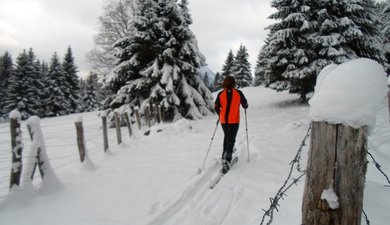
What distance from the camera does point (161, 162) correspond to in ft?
22.3

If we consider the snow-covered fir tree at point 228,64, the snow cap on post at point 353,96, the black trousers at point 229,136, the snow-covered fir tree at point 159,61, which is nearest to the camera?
the snow cap on post at point 353,96

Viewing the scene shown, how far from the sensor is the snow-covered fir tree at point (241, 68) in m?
49.0

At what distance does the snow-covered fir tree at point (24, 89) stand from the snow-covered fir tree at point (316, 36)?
107 feet

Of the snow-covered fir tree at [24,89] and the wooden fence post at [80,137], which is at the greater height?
the snow-covered fir tree at [24,89]

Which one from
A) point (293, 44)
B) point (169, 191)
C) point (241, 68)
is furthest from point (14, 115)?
point (241, 68)

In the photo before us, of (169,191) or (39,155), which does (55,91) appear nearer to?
(39,155)

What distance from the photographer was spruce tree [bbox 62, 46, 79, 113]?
39844 mm

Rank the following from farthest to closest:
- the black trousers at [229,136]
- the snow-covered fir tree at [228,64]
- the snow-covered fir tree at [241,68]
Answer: the snow-covered fir tree at [228,64] → the snow-covered fir tree at [241,68] → the black trousers at [229,136]

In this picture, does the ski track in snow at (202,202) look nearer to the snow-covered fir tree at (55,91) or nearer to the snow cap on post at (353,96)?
the snow cap on post at (353,96)

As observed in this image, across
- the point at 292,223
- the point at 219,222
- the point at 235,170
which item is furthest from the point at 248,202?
the point at 235,170

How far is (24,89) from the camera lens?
3556cm

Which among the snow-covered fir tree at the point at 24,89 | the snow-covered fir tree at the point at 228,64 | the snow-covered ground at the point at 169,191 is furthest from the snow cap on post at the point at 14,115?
the snow-covered fir tree at the point at 228,64

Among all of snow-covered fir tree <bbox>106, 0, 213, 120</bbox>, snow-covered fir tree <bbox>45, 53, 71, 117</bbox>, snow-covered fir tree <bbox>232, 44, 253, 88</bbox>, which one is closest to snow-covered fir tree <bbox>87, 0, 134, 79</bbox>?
snow-covered fir tree <bbox>106, 0, 213, 120</bbox>

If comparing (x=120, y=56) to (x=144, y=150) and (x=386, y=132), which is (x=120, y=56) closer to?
(x=144, y=150)
